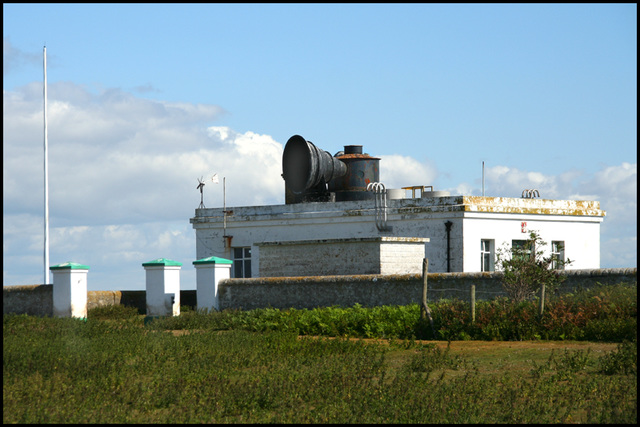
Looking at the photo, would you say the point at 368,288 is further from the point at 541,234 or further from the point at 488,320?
the point at 541,234

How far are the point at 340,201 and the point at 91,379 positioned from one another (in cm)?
2160

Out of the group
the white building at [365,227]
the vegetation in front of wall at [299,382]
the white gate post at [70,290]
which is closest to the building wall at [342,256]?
the white building at [365,227]

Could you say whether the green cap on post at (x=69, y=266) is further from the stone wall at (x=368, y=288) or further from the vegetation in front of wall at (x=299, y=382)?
the vegetation in front of wall at (x=299, y=382)

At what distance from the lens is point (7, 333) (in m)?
17.0

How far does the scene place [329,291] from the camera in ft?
73.7

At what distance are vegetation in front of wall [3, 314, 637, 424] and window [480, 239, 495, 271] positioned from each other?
42.0ft

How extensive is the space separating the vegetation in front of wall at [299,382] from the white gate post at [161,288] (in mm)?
7925

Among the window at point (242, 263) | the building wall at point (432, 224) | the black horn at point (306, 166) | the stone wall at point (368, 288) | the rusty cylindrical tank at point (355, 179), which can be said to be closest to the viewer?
the stone wall at point (368, 288)

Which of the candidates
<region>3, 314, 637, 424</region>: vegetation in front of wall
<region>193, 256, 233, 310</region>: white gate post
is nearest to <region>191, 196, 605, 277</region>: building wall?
<region>193, 256, 233, 310</region>: white gate post

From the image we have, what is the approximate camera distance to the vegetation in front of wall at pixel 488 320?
16.7 metres

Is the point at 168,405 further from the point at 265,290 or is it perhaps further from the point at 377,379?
the point at 265,290

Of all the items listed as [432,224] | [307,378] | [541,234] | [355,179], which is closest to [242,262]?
[355,179]

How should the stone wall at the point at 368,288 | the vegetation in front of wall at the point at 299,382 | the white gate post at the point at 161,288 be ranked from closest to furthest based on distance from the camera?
the vegetation in front of wall at the point at 299,382 → the stone wall at the point at 368,288 → the white gate post at the point at 161,288

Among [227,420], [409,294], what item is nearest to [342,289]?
[409,294]
